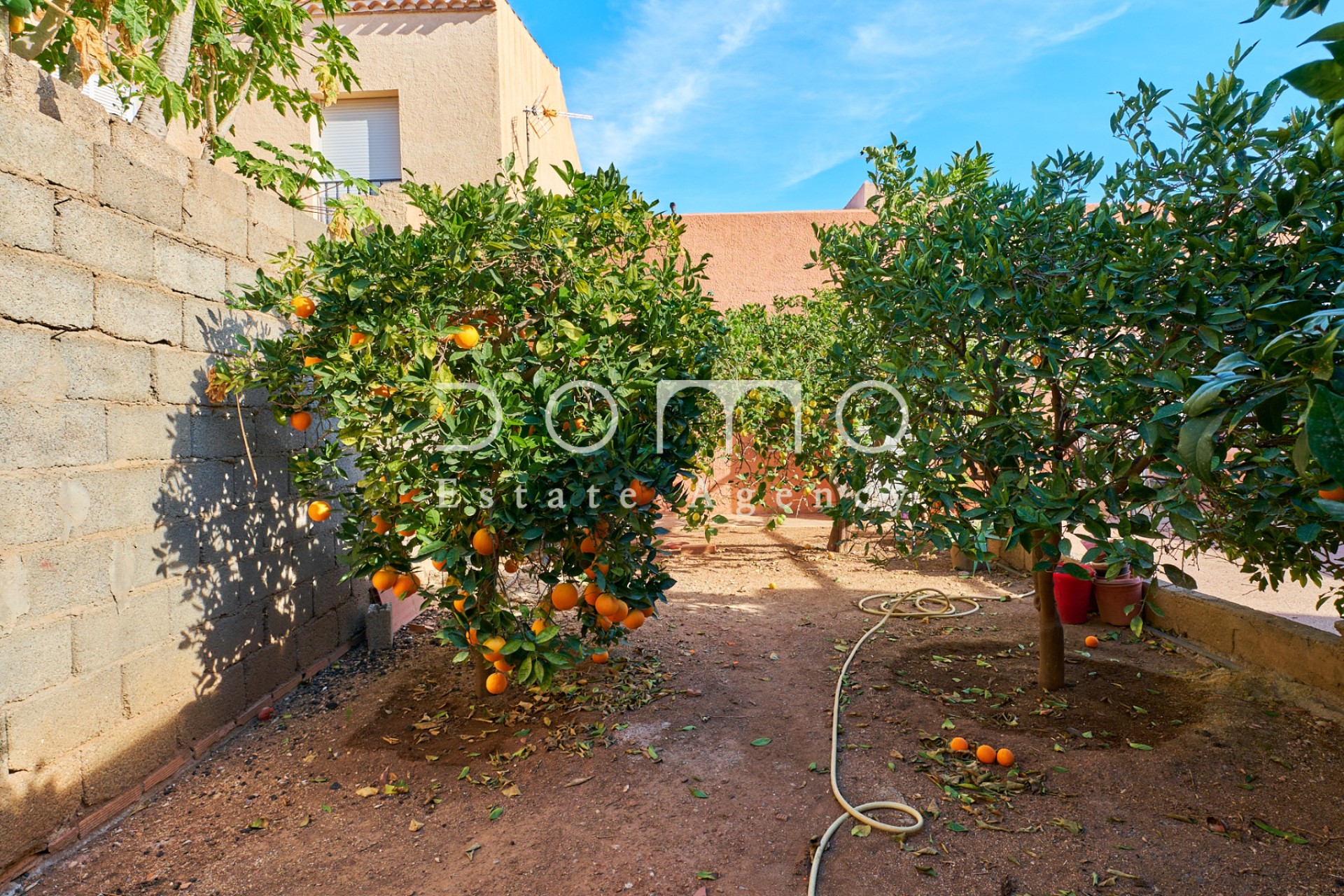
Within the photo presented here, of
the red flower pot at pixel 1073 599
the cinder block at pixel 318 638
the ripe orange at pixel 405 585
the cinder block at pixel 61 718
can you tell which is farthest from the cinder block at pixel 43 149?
the red flower pot at pixel 1073 599

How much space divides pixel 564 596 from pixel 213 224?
255 cm

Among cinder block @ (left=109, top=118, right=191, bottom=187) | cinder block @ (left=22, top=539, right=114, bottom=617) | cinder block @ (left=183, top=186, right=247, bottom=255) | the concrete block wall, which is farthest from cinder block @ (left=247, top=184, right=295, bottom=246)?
cinder block @ (left=22, top=539, right=114, bottom=617)

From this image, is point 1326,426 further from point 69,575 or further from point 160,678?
point 160,678

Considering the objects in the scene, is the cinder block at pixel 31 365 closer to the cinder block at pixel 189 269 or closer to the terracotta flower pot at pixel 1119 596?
the cinder block at pixel 189 269

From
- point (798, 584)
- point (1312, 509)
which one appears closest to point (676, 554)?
point (798, 584)

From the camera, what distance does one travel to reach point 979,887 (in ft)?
7.92

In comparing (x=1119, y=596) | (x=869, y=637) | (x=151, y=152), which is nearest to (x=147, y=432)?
(x=151, y=152)

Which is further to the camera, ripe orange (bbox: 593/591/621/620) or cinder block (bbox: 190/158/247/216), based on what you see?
cinder block (bbox: 190/158/247/216)

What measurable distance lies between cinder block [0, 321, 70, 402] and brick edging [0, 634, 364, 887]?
1.59 meters

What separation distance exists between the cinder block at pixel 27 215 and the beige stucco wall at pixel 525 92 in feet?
21.1

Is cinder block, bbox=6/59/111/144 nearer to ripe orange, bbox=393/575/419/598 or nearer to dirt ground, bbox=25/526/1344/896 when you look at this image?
ripe orange, bbox=393/575/419/598

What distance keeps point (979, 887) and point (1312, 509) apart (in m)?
1.58

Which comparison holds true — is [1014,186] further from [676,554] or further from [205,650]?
[676,554]

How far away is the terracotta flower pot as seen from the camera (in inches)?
203
